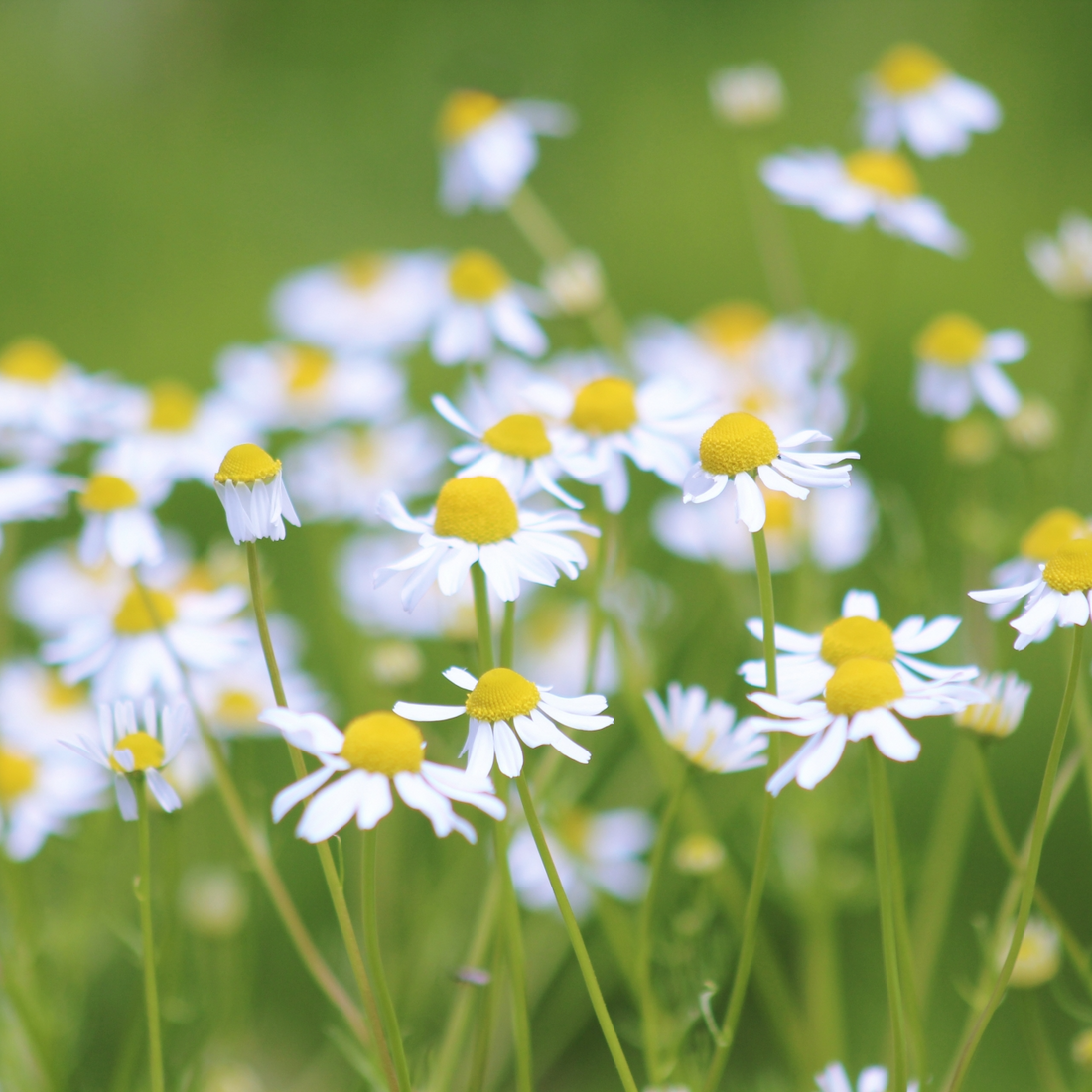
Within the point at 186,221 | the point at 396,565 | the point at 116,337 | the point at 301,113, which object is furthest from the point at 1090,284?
the point at 301,113

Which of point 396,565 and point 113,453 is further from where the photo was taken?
point 113,453

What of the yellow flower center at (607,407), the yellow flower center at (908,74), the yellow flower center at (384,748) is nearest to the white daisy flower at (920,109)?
the yellow flower center at (908,74)

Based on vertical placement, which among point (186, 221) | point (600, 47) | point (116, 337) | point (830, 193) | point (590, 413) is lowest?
point (590, 413)

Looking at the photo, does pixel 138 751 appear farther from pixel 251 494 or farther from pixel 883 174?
pixel 883 174

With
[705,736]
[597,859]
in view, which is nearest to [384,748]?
[705,736]

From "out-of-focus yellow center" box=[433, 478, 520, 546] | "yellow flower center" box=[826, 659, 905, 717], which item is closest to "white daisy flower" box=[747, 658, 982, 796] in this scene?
"yellow flower center" box=[826, 659, 905, 717]

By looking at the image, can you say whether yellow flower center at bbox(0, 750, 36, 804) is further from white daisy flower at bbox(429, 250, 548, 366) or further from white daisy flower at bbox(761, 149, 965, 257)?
white daisy flower at bbox(761, 149, 965, 257)

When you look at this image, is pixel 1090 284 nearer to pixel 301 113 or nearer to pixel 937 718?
pixel 937 718
